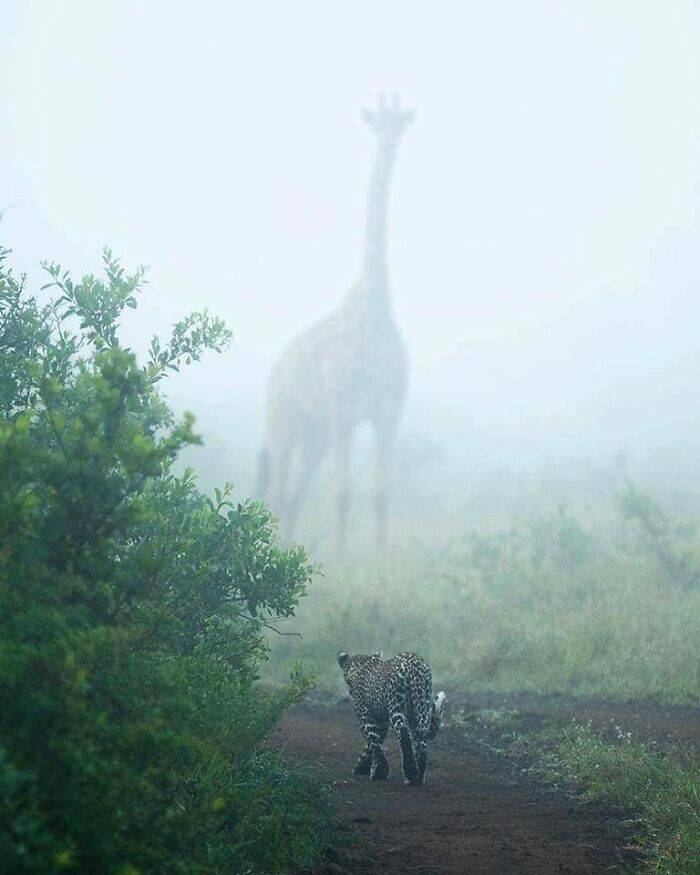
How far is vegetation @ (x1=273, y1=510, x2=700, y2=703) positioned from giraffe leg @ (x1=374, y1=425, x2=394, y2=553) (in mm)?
1553

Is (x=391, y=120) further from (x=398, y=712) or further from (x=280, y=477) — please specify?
(x=398, y=712)

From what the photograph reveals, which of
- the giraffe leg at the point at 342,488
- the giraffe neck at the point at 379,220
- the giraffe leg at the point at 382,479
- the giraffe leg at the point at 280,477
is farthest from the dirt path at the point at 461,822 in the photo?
the giraffe leg at the point at 280,477

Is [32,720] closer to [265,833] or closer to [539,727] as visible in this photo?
[265,833]

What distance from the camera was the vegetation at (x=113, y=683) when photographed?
3.36 metres

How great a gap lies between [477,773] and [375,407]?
11725 millimetres

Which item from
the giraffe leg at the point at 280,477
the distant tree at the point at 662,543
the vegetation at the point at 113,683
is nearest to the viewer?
the vegetation at the point at 113,683

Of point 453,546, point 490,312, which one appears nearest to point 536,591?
point 453,546

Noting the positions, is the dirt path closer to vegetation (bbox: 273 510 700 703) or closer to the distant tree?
vegetation (bbox: 273 510 700 703)

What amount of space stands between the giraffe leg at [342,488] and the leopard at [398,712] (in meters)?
10.0

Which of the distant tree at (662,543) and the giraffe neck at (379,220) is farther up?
the giraffe neck at (379,220)

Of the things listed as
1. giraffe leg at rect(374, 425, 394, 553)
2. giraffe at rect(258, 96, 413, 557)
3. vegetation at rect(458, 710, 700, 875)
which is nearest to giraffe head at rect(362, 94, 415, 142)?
giraffe at rect(258, 96, 413, 557)

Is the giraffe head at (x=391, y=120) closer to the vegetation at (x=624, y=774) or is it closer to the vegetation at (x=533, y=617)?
the vegetation at (x=533, y=617)

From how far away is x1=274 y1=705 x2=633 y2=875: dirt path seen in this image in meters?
5.14

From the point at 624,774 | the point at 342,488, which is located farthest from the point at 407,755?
the point at 342,488
